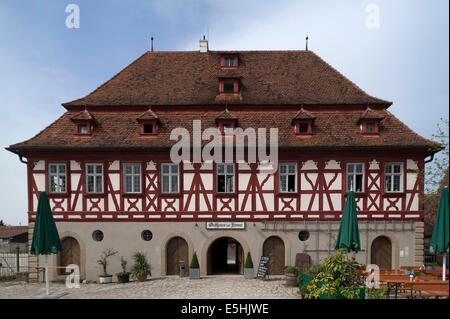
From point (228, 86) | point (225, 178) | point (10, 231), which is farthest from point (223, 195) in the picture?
point (10, 231)

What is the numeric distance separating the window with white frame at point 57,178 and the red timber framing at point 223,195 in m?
0.21

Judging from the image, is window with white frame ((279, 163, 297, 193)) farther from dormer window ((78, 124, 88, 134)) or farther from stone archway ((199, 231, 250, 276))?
dormer window ((78, 124, 88, 134))

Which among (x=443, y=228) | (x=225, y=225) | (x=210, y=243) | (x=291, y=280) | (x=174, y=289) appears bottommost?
(x=174, y=289)

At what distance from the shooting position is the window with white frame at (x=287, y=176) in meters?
12.7

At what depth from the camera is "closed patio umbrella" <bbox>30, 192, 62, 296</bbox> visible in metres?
9.32

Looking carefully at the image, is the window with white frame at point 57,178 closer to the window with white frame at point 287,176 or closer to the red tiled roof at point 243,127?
the red tiled roof at point 243,127

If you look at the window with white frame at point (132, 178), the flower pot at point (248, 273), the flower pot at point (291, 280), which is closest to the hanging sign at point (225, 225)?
the flower pot at point (248, 273)

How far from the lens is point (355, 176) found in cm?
1263

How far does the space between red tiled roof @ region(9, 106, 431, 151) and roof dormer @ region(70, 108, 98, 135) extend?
0.29 metres

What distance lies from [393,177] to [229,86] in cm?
908

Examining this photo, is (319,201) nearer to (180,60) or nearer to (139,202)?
(139,202)

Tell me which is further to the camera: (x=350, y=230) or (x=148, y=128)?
(x=148, y=128)

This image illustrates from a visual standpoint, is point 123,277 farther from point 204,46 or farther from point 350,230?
point 204,46
